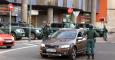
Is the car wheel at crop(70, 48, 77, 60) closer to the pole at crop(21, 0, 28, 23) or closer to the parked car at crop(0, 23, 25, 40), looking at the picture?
the parked car at crop(0, 23, 25, 40)

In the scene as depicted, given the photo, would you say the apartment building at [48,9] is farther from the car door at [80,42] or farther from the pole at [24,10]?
the car door at [80,42]

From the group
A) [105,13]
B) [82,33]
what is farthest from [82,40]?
[105,13]

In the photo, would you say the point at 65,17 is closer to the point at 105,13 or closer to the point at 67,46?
the point at 105,13

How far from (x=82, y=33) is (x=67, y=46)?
7.12ft

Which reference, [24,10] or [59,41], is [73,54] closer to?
[59,41]

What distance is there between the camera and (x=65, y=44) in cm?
1767

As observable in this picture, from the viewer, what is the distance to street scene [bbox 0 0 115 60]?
18.1m

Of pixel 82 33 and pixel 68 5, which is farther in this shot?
pixel 68 5

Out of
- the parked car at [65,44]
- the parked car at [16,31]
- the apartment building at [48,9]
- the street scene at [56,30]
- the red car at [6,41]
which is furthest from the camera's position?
the apartment building at [48,9]

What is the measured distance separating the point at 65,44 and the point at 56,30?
862 inches

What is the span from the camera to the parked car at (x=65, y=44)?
1756cm

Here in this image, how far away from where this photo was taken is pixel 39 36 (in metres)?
39.2

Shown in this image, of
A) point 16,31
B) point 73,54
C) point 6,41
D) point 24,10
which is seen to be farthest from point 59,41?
point 24,10

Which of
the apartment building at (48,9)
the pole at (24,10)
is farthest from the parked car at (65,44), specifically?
the pole at (24,10)
